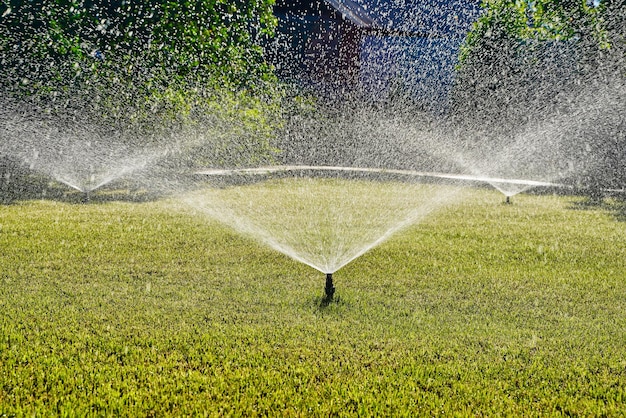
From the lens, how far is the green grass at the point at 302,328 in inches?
115

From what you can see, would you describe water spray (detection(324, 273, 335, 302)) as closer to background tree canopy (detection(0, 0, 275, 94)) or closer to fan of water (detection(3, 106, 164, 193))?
background tree canopy (detection(0, 0, 275, 94))

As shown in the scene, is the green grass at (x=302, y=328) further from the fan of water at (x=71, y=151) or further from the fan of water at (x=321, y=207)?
the fan of water at (x=71, y=151)

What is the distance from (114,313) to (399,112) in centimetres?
1896

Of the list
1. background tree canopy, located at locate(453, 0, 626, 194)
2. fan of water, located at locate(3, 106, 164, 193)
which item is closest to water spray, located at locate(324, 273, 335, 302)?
fan of water, located at locate(3, 106, 164, 193)

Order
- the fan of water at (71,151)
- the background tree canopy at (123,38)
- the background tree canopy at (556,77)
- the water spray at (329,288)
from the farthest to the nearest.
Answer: the background tree canopy at (556,77)
the fan of water at (71,151)
the background tree canopy at (123,38)
the water spray at (329,288)

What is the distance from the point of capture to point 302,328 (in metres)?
3.83

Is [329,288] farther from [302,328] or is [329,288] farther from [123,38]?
[123,38]

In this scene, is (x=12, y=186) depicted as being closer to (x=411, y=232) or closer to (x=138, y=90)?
(x=138, y=90)

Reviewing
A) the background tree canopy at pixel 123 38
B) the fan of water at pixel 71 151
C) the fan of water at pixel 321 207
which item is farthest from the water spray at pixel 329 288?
the fan of water at pixel 71 151

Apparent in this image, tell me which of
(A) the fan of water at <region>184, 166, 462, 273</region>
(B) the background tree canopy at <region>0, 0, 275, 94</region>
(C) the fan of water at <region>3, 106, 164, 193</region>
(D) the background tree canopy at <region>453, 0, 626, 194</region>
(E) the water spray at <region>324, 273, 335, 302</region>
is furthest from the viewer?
(D) the background tree canopy at <region>453, 0, 626, 194</region>

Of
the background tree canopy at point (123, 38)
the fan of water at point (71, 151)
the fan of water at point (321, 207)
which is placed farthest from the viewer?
the fan of water at point (71, 151)

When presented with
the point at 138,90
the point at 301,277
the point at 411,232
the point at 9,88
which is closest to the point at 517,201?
the point at 411,232

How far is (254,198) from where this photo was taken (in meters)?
10.2

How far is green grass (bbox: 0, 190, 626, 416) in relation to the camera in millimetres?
2912
